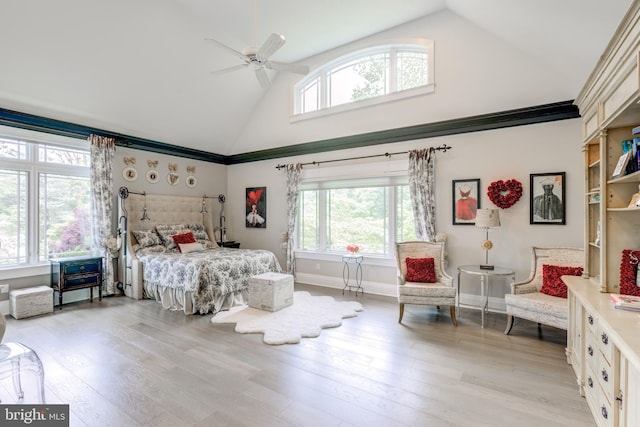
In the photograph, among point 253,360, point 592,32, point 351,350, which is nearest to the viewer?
point 592,32

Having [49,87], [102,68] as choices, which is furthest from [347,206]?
[49,87]

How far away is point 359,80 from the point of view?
564cm

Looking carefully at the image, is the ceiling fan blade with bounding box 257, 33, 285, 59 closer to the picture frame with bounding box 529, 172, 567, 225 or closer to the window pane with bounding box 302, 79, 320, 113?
the window pane with bounding box 302, 79, 320, 113

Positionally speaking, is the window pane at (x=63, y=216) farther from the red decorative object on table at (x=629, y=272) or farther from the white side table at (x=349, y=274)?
the red decorative object on table at (x=629, y=272)

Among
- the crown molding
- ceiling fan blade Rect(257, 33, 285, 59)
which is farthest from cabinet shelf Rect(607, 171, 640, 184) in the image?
ceiling fan blade Rect(257, 33, 285, 59)

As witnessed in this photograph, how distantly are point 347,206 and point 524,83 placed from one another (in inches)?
131

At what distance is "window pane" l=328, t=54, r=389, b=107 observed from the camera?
213 inches

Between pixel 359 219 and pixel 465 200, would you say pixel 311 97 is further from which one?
pixel 465 200

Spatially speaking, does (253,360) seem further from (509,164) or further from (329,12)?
(329,12)

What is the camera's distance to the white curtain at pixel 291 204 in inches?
251

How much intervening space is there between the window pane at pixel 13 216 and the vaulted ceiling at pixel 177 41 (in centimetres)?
103

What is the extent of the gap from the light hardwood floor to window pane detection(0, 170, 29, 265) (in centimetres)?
101

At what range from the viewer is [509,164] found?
14.4 feet

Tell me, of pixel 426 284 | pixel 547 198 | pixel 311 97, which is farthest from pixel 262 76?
pixel 547 198
